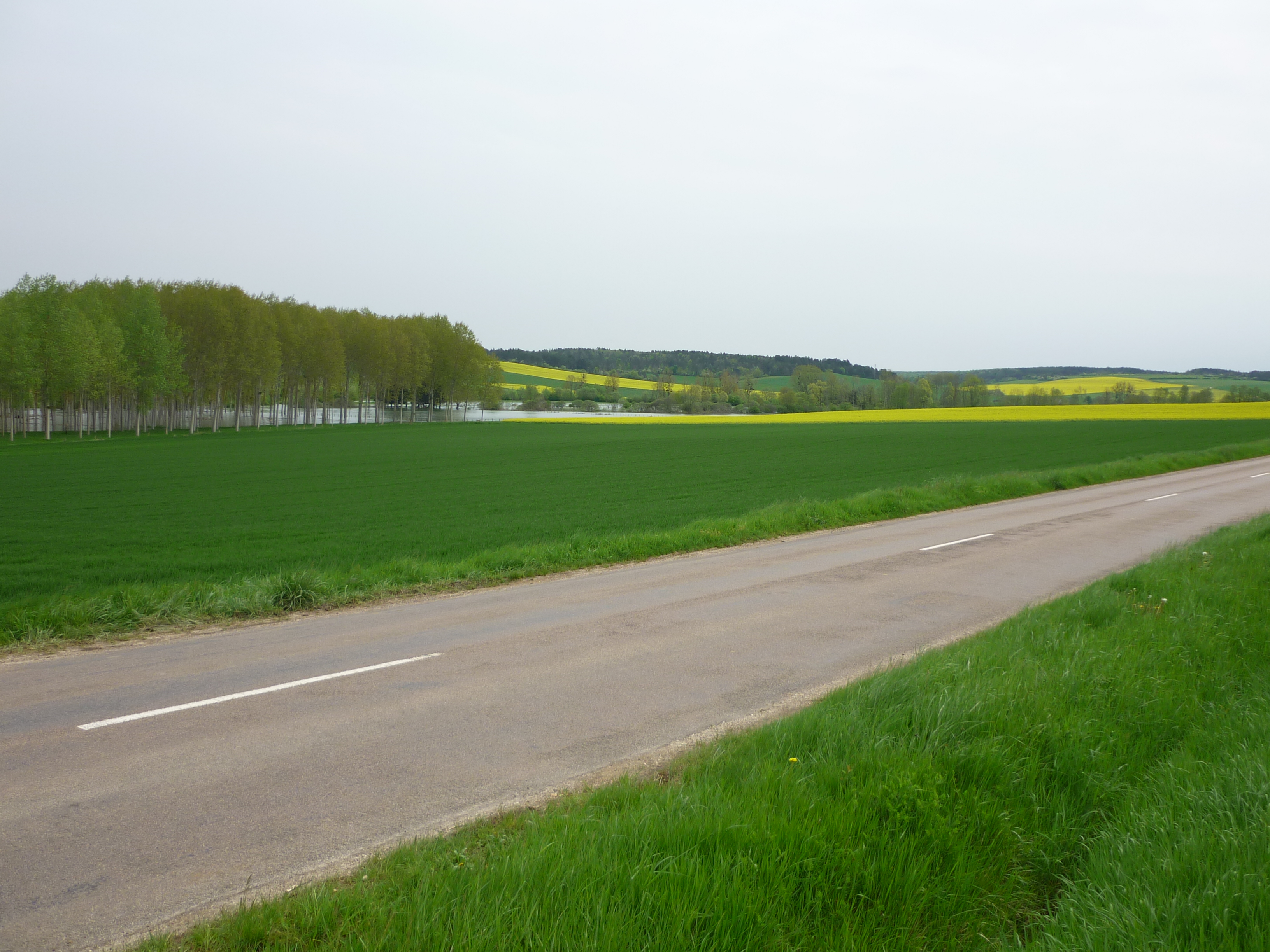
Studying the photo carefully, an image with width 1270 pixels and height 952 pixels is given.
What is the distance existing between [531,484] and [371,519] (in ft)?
34.2

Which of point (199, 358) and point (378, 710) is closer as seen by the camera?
point (378, 710)

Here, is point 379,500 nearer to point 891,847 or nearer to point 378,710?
point 378,710

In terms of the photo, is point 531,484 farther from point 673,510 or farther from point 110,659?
point 110,659

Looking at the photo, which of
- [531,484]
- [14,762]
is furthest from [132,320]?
[14,762]

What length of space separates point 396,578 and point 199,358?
82.5m

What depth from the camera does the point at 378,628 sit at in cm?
1024

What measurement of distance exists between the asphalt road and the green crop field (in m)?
2.33

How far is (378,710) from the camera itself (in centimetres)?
698

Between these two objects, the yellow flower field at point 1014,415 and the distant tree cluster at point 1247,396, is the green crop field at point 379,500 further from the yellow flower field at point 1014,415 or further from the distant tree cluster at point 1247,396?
the distant tree cluster at point 1247,396

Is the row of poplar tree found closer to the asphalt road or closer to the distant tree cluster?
the asphalt road

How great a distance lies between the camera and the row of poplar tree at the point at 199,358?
6844cm

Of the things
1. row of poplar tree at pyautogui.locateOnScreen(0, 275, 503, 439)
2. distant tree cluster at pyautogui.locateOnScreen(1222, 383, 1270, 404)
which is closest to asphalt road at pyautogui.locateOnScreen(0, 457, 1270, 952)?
row of poplar tree at pyautogui.locateOnScreen(0, 275, 503, 439)

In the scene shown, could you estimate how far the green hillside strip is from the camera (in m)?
3.49

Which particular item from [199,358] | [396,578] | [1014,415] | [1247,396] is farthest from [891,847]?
[1247,396]
